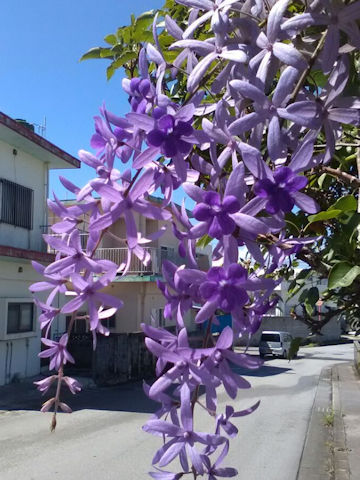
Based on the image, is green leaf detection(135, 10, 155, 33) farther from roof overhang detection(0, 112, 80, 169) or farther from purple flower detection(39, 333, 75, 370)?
roof overhang detection(0, 112, 80, 169)

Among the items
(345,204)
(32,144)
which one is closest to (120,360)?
(32,144)

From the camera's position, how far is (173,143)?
2.44 ft

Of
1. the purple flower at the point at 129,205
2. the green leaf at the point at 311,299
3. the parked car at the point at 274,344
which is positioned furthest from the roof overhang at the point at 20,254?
the parked car at the point at 274,344

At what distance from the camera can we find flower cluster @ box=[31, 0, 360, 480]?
71cm

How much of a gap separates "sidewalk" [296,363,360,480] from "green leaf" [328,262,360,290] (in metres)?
6.42

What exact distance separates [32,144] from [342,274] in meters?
13.3

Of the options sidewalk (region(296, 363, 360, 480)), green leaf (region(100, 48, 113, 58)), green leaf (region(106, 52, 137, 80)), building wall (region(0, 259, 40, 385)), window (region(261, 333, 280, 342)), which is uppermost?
green leaf (region(100, 48, 113, 58))

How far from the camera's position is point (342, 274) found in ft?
4.33

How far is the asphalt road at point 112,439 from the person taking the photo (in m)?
6.87

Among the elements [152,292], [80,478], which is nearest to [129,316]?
[152,292]

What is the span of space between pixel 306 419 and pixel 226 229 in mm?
11283

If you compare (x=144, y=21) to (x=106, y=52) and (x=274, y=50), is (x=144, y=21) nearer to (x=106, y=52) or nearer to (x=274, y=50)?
(x=106, y=52)

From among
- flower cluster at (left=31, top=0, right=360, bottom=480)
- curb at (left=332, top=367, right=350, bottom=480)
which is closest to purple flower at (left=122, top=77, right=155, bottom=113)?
flower cluster at (left=31, top=0, right=360, bottom=480)

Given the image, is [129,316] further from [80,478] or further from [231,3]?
[231,3]
